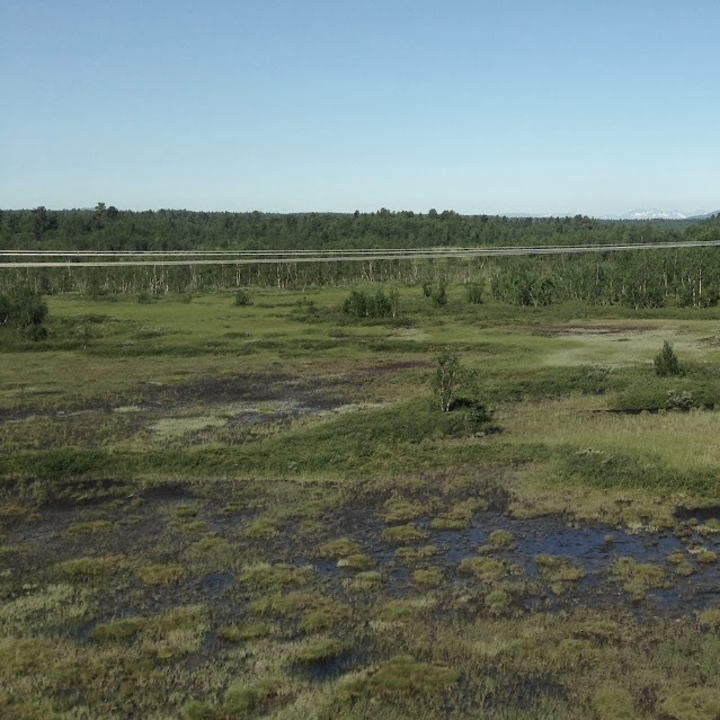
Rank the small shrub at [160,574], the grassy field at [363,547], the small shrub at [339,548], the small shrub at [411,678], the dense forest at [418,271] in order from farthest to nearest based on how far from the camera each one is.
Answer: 1. the dense forest at [418,271]
2. the small shrub at [339,548]
3. the small shrub at [160,574]
4. the grassy field at [363,547]
5. the small shrub at [411,678]

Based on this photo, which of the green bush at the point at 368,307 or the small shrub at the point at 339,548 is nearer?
the small shrub at the point at 339,548

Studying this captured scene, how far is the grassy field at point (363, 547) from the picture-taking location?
17906 mm

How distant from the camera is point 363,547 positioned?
1045 inches

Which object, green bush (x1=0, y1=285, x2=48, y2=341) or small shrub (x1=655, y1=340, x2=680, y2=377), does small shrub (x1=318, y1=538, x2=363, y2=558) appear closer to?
small shrub (x1=655, y1=340, x2=680, y2=377)

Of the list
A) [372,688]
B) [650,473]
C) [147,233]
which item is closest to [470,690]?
[372,688]

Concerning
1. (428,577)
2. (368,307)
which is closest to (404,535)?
(428,577)

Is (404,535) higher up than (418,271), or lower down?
lower down

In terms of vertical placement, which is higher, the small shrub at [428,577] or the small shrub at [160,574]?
the small shrub at [428,577]

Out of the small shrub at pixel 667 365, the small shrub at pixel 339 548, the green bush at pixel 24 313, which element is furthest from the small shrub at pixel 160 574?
the green bush at pixel 24 313

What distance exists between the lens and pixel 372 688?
17688 mm

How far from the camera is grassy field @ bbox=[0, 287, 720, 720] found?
17906 mm

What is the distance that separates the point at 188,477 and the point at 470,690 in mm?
19759

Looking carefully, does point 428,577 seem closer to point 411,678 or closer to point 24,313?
point 411,678

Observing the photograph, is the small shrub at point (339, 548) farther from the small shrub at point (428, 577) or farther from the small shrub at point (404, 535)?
the small shrub at point (428, 577)
